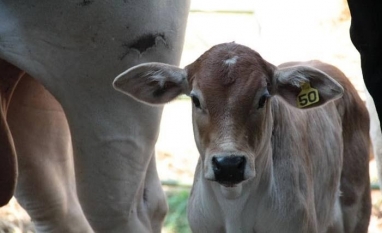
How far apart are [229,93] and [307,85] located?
406 mm

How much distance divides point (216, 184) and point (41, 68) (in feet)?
3.11

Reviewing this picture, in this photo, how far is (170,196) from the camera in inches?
344

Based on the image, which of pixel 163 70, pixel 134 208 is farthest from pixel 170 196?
pixel 163 70

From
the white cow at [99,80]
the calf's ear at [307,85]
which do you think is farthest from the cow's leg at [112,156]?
the calf's ear at [307,85]

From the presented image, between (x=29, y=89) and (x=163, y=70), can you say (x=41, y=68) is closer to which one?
(x=163, y=70)

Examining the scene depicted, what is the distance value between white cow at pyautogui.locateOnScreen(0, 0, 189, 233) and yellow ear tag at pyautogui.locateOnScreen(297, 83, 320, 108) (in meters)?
0.64

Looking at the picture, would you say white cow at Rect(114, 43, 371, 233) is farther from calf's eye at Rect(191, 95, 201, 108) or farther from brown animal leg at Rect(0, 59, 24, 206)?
brown animal leg at Rect(0, 59, 24, 206)

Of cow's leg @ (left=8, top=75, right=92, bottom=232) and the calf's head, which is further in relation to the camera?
cow's leg @ (left=8, top=75, right=92, bottom=232)

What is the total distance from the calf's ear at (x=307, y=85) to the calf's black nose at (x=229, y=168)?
1.71 ft

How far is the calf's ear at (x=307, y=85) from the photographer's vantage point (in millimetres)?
4949

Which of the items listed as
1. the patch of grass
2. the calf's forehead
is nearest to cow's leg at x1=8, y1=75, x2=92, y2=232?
the calf's forehead

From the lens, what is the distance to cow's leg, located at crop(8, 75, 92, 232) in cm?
610

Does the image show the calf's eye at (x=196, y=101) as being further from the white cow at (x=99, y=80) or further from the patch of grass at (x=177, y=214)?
the patch of grass at (x=177, y=214)

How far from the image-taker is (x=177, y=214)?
27.4 feet
